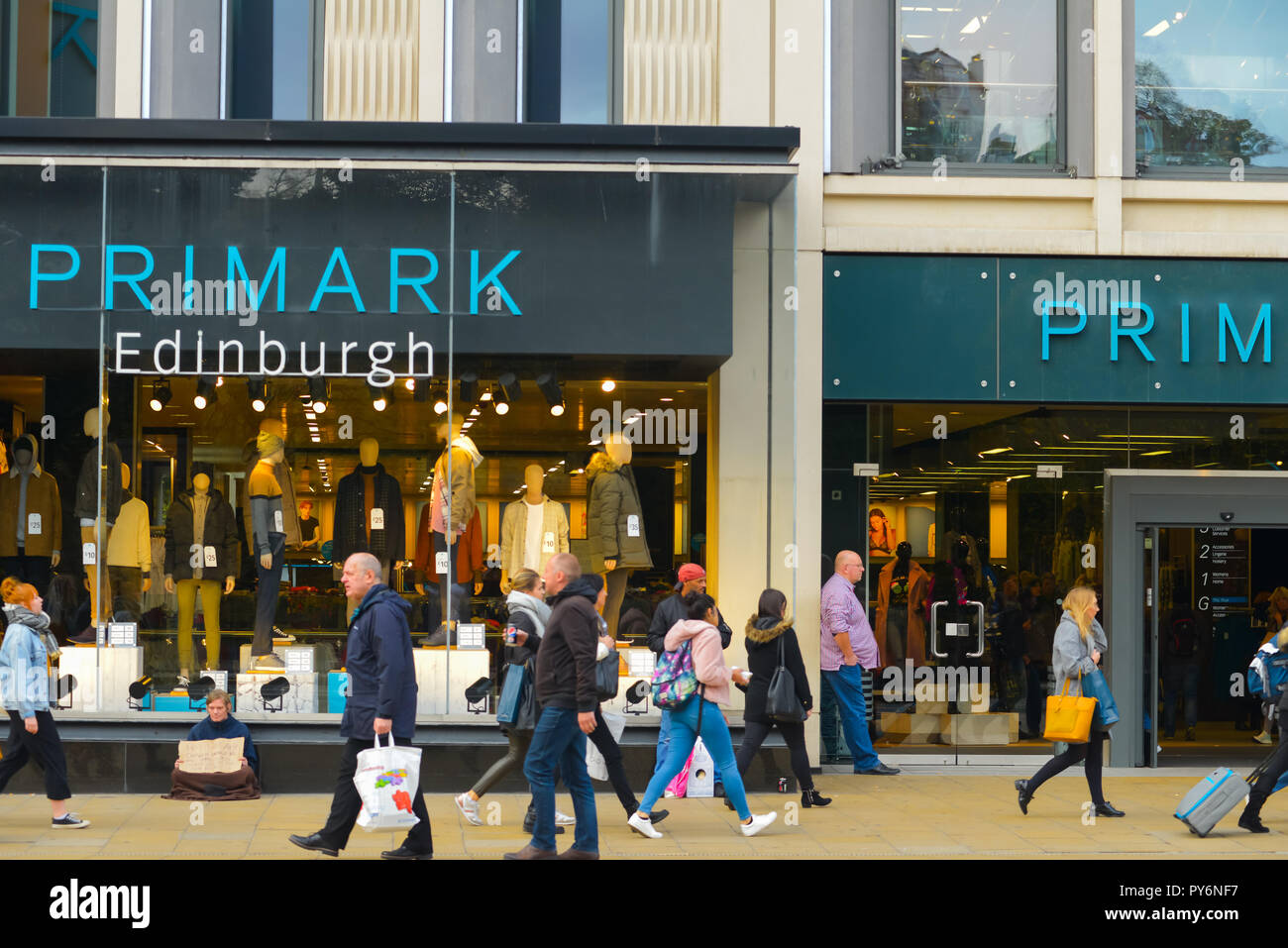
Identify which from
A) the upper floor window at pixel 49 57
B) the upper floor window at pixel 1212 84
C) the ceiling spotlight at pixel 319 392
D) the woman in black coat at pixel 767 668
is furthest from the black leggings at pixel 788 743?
the upper floor window at pixel 49 57

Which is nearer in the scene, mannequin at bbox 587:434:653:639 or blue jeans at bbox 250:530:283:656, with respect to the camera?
blue jeans at bbox 250:530:283:656

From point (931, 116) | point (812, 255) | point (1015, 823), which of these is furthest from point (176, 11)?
point (1015, 823)

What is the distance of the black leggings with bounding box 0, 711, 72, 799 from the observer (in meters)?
9.66

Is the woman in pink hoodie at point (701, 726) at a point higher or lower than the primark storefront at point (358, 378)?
lower

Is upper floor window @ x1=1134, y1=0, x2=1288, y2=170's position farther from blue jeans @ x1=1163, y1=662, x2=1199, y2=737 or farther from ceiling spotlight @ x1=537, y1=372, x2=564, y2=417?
ceiling spotlight @ x1=537, y1=372, x2=564, y2=417

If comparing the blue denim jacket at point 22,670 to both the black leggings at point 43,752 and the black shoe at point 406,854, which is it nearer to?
the black leggings at point 43,752

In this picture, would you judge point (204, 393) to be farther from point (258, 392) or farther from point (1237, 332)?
point (1237, 332)

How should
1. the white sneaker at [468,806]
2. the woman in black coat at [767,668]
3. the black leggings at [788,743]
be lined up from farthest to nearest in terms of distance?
the black leggings at [788,743] < the woman in black coat at [767,668] < the white sneaker at [468,806]

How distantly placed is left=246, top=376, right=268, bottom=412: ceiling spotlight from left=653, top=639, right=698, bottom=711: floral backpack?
4.88 metres

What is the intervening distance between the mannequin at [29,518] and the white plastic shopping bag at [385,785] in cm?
667

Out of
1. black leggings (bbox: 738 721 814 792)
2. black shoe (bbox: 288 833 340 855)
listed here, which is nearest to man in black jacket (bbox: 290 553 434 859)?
black shoe (bbox: 288 833 340 855)

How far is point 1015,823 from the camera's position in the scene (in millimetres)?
10648

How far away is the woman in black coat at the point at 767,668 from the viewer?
1047 cm

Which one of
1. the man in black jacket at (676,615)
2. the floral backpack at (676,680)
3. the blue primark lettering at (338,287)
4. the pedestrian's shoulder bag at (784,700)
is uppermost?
the blue primark lettering at (338,287)
